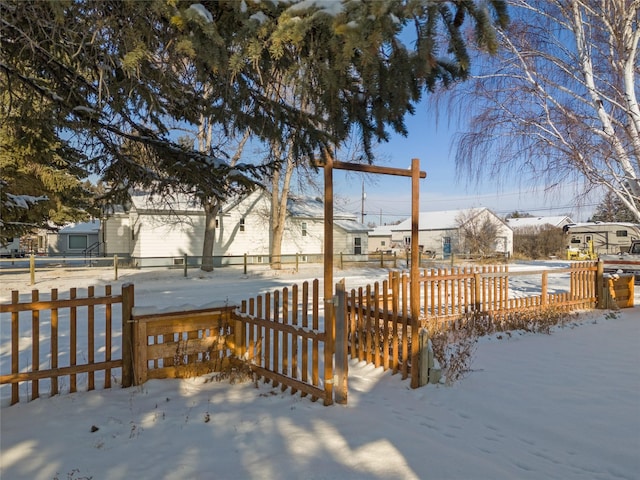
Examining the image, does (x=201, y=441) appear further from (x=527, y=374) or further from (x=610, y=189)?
(x=610, y=189)

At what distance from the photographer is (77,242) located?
33.6 metres

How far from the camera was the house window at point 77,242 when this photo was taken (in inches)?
1319

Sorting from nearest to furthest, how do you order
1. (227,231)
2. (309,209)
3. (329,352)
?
1. (329,352)
2. (227,231)
3. (309,209)

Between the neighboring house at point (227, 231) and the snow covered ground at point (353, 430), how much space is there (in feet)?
59.6

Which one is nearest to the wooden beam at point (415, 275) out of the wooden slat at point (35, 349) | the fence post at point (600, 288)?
the wooden slat at point (35, 349)

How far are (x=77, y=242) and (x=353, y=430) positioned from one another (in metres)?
35.3

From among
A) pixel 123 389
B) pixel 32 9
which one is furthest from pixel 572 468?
pixel 32 9

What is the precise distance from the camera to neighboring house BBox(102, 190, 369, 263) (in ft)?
79.7

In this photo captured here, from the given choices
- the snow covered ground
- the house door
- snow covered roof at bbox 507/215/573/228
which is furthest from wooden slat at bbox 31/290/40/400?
snow covered roof at bbox 507/215/573/228

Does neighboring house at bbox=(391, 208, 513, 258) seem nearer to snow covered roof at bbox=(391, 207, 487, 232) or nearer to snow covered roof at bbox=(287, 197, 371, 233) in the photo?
snow covered roof at bbox=(391, 207, 487, 232)

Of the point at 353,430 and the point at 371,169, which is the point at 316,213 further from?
the point at 353,430

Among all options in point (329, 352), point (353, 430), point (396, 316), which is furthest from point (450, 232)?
point (353, 430)

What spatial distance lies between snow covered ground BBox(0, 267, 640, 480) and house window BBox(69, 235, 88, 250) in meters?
30.8

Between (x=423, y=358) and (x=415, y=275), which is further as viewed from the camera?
(x=415, y=275)
